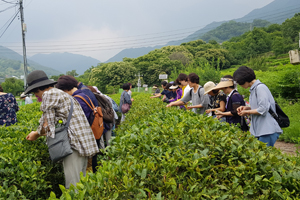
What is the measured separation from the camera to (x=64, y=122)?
293 centimetres

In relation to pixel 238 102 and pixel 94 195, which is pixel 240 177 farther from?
pixel 238 102

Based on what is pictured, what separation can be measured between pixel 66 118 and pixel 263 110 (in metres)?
2.57

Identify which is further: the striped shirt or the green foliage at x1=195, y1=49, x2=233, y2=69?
the green foliage at x1=195, y1=49, x2=233, y2=69

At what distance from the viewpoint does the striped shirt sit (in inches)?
108

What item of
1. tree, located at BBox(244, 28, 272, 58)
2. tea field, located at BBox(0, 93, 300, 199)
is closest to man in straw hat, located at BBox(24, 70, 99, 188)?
tea field, located at BBox(0, 93, 300, 199)

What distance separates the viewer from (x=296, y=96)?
10.4m

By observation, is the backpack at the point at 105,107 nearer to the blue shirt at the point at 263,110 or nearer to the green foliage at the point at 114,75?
the blue shirt at the point at 263,110

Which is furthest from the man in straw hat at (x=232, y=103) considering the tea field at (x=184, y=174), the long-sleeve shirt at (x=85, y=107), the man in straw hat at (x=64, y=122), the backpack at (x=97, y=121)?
the man in straw hat at (x=64, y=122)

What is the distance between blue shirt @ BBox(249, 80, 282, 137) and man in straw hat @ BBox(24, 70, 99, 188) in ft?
7.53

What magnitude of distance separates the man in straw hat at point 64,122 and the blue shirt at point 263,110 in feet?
7.53

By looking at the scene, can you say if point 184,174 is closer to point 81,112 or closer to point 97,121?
point 81,112

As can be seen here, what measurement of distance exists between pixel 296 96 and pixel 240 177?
1051 centimetres

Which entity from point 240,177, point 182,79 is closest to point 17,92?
point 182,79

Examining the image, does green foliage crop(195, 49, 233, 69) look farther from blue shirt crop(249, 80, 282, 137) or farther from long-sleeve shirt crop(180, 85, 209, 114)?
blue shirt crop(249, 80, 282, 137)
